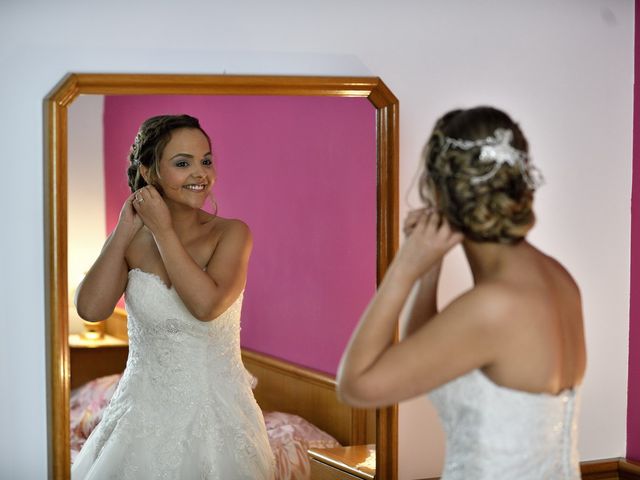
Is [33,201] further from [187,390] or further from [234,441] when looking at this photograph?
[234,441]

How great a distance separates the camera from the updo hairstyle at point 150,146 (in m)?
2.10

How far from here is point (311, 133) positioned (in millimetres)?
2215

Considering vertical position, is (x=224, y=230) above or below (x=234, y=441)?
above

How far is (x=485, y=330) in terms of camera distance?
145cm

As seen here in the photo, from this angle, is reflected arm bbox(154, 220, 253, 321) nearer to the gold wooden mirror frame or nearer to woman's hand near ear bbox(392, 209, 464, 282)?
the gold wooden mirror frame

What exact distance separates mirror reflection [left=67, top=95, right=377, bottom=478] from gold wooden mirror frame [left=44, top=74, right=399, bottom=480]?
0.06 feet

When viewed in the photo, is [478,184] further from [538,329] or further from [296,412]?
[296,412]

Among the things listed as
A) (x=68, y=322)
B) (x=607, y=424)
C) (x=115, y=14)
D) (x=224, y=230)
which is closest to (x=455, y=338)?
(x=224, y=230)

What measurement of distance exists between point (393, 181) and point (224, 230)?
1.42 ft

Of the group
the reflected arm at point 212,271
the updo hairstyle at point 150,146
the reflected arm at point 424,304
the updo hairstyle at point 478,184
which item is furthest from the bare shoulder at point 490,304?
the updo hairstyle at point 150,146

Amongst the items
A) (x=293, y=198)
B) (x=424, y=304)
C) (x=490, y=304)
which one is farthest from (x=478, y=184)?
(x=293, y=198)

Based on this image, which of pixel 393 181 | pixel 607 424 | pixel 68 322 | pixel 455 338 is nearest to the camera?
A: pixel 455 338

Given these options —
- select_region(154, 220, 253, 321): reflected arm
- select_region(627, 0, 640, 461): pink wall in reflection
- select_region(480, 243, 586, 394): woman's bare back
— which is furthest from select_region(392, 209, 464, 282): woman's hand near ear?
select_region(627, 0, 640, 461): pink wall in reflection

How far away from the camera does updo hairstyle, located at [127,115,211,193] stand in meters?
2.10
